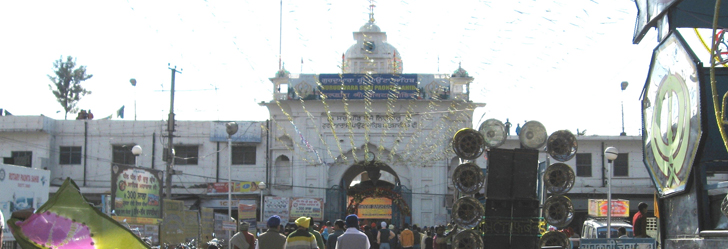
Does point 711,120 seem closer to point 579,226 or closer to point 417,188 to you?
point 417,188

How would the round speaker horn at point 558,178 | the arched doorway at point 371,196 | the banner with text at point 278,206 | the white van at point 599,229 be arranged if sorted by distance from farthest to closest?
1. the arched doorway at point 371,196
2. the banner with text at point 278,206
3. the white van at point 599,229
4. the round speaker horn at point 558,178

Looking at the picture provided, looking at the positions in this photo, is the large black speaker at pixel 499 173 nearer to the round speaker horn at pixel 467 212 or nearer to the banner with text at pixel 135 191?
the round speaker horn at pixel 467 212

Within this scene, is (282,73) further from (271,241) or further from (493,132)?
(271,241)

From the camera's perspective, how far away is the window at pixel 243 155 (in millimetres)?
36156

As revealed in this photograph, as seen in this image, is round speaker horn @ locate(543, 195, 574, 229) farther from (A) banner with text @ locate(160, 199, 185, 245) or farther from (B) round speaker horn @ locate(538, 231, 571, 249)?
(A) banner with text @ locate(160, 199, 185, 245)

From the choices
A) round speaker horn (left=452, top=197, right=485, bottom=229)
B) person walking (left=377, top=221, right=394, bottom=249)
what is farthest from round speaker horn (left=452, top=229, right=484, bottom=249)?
person walking (left=377, top=221, right=394, bottom=249)

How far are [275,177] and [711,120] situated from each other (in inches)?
1067

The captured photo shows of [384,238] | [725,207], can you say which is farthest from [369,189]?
[725,207]

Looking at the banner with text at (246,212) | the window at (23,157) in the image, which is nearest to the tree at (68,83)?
the window at (23,157)

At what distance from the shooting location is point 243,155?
119 feet

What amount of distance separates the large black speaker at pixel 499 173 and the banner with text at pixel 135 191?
313 inches

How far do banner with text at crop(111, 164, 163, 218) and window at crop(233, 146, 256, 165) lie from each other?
17.2 meters

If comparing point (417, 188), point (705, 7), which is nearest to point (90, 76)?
point (417, 188)

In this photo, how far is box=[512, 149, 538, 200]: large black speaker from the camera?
13.5 m
